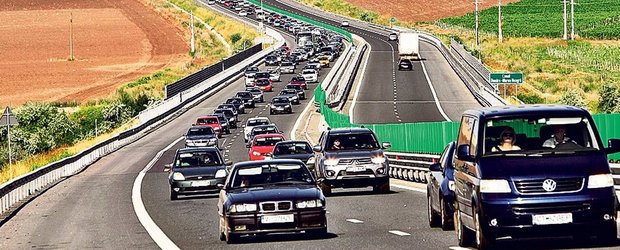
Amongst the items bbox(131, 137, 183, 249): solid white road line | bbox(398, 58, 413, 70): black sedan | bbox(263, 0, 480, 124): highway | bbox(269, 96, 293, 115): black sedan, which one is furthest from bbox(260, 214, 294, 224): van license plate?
bbox(398, 58, 413, 70): black sedan

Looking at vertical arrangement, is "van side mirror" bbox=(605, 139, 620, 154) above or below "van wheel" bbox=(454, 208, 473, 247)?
above

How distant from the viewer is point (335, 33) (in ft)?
542

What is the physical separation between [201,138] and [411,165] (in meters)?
25.3

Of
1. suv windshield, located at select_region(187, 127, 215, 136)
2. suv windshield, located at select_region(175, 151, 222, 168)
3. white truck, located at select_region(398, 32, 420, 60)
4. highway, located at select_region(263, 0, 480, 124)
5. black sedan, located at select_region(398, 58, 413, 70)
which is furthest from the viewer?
white truck, located at select_region(398, 32, 420, 60)

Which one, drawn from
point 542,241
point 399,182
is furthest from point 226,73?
point 542,241

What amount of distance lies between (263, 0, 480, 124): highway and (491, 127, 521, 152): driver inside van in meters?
54.3

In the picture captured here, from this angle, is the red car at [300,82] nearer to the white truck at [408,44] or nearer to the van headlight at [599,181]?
the white truck at [408,44]

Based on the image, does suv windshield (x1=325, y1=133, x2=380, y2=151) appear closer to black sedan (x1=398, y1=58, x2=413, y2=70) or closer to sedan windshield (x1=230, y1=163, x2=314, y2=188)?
sedan windshield (x1=230, y1=163, x2=314, y2=188)

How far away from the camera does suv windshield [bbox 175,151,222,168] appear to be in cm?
3353

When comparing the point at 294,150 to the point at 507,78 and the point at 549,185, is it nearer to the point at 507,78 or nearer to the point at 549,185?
the point at 549,185

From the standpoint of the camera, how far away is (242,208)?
20.4 meters

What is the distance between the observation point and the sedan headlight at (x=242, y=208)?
20328mm

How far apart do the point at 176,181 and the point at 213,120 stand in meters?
40.0

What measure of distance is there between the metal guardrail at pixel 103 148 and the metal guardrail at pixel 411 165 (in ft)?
32.9
